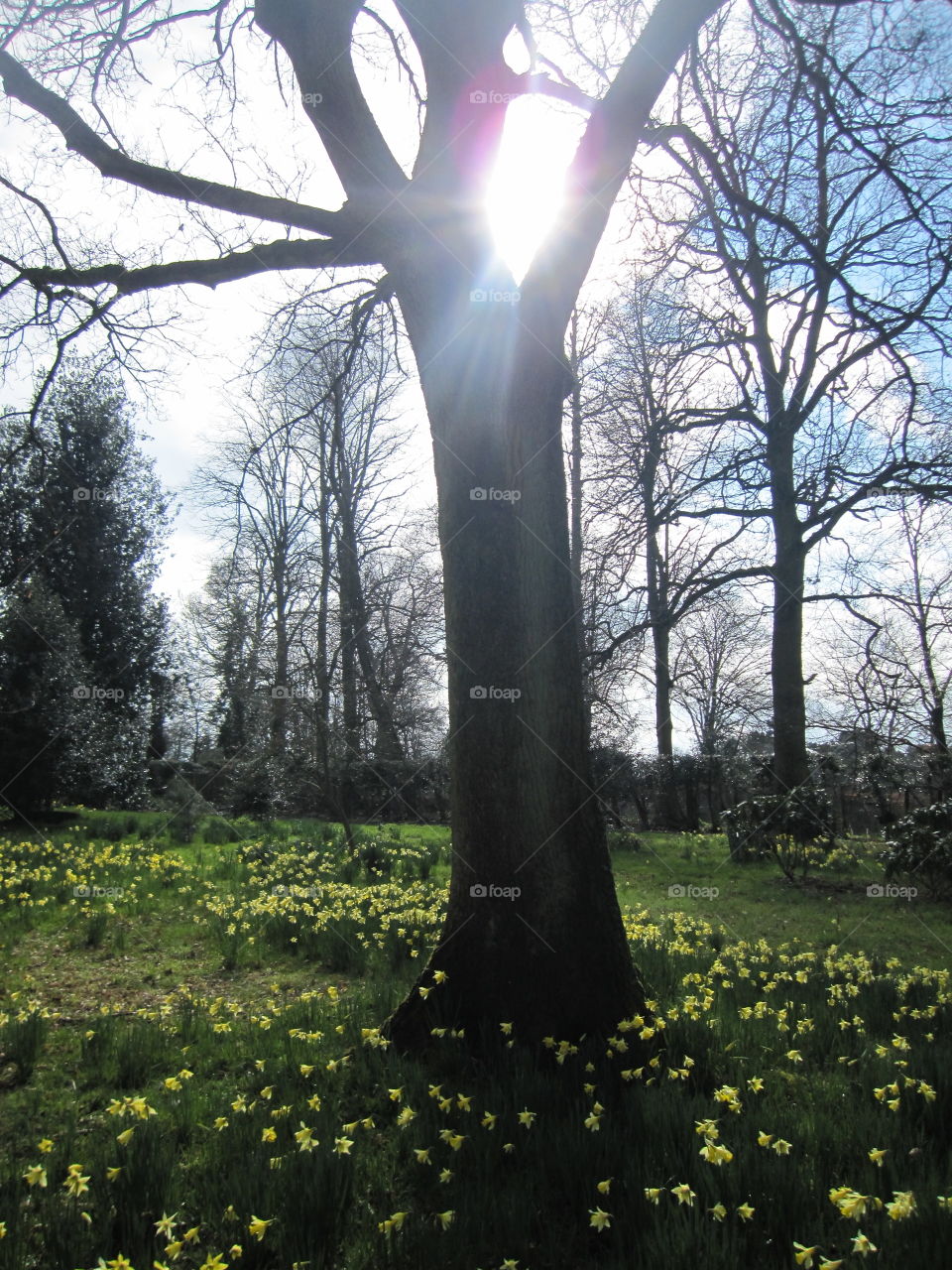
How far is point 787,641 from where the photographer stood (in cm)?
1346

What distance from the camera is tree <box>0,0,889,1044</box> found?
3898 mm

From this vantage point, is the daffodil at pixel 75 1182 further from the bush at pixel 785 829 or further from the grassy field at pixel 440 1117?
the bush at pixel 785 829

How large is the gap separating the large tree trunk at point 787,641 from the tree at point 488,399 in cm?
888

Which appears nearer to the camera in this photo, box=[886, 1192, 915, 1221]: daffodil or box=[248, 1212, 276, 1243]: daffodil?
box=[886, 1192, 915, 1221]: daffodil

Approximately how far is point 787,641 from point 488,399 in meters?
10.6

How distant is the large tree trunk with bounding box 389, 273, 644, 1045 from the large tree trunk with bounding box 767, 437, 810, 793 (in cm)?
912

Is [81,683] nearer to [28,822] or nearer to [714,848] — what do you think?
[28,822]

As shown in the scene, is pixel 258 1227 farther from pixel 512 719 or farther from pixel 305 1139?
pixel 512 719

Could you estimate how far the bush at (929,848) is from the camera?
8.74 m

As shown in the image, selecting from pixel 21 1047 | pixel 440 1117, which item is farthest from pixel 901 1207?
pixel 21 1047

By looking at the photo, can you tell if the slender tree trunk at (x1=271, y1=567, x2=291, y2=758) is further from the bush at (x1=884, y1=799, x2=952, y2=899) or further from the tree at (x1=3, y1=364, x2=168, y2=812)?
the bush at (x1=884, y1=799, x2=952, y2=899)

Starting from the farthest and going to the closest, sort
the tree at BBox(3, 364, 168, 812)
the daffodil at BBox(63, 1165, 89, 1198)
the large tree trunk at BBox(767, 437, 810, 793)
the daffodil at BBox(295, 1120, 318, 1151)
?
the tree at BBox(3, 364, 168, 812) < the large tree trunk at BBox(767, 437, 810, 793) < the daffodil at BBox(295, 1120, 318, 1151) < the daffodil at BBox(63, 1165, 89, 1198)

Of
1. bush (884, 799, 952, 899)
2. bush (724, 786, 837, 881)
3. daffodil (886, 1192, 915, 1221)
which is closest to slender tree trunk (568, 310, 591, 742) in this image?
bush (724, 786, 837, 881)

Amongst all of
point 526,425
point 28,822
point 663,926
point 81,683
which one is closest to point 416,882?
point 663,926
